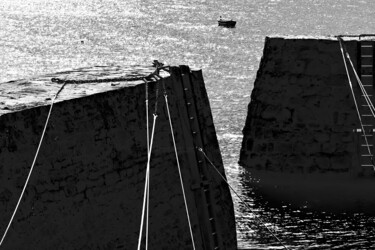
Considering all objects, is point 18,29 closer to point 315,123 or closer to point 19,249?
point 315,123

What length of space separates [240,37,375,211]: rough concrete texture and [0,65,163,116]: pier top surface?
18.2 meters

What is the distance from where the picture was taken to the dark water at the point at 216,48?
48.6 m

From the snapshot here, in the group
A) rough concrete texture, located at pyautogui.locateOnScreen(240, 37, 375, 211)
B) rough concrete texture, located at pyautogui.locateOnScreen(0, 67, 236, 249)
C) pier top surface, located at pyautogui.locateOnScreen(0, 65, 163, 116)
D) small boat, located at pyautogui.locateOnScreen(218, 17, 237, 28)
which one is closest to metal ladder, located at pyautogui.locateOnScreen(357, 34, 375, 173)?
rough concrete texture, located at pyautogui.locateOnScreen(240, 37, 375, 211)

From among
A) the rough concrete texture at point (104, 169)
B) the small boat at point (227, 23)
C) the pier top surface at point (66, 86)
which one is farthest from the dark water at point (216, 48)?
the pier top surface at point (66, 86)

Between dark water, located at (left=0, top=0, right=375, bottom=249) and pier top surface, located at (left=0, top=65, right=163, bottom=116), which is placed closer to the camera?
pier top surface, located at (left=0, top=65, right=163, bottom=116)

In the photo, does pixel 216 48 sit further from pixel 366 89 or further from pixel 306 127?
pixel 366 89

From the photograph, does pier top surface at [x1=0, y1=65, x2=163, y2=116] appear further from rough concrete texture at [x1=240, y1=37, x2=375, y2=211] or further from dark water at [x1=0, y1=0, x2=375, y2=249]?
rough concrete texture at [x1=240, y1=37, x2=375, y2=211]

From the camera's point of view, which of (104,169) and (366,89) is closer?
(104,169)

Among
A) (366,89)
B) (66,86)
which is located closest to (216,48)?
(366,89)

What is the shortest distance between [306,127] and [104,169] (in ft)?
80.6

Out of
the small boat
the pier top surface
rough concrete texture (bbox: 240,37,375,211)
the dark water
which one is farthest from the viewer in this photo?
the small boat

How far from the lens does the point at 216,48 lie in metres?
133

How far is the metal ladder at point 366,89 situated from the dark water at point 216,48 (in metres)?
1.94

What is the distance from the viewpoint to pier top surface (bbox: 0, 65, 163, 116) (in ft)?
96.4
